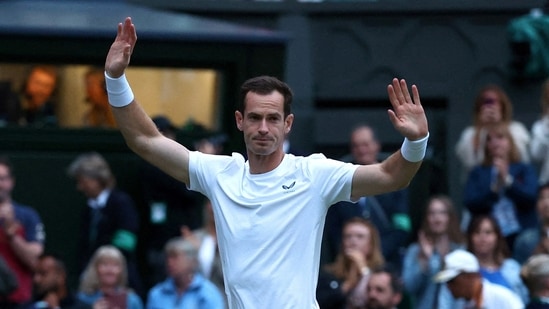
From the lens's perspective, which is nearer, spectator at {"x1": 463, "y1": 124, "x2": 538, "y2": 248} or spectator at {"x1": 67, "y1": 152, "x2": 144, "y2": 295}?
spectator at {"x1": 463, "y1": 124, "x2": 538, "y2": 248}

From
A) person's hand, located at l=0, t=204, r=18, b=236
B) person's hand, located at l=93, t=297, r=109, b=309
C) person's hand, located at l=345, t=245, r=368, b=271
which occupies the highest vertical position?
person's hand, located at l=0, t=204, r=18, b=236

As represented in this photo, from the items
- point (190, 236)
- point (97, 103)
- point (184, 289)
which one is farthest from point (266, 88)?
point (97, 103)

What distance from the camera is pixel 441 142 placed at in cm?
1509

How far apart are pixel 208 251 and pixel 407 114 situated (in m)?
5.02

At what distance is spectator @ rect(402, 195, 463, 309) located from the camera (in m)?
11.4

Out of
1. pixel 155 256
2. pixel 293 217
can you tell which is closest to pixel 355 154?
pixel 155 256

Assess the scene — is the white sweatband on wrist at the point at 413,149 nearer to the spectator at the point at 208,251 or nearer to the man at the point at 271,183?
the man at the point at 271,183

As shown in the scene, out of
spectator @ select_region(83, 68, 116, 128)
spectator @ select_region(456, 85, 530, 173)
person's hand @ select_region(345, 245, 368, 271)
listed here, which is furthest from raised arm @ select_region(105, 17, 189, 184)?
spectator @ select_region(83, 68, 116, 128)

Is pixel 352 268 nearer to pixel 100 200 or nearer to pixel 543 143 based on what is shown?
pixel 543 143

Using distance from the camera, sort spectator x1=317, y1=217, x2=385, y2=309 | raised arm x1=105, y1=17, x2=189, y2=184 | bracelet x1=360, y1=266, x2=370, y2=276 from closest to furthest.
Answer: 1. raised arm x1=105, y1=17, x2=189, y2=184
2. spectator x1=317, y1=217, x2=385, y2=309
3. bracelet x1=360, y1=266, x2=370, y2=276

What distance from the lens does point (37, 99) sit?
14.2m

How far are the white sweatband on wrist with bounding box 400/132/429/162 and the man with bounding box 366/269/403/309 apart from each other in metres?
3.65

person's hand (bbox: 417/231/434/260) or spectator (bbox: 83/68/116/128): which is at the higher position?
spectator (bbox: 83/68/116/128)

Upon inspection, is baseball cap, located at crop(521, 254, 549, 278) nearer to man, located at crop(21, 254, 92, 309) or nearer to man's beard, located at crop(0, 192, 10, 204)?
man, located at crop(21, 254, 92, 309)
